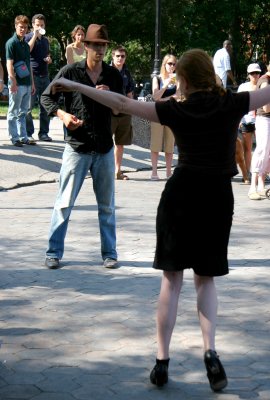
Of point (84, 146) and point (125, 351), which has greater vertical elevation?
point (84, 146)

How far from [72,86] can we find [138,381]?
5.31 ft

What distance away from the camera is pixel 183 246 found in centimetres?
501

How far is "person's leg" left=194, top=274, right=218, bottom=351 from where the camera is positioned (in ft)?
16.6

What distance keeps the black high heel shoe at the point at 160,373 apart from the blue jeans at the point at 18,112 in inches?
406

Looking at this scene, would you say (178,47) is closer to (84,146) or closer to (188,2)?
(188,2)

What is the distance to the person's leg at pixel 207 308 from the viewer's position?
5.05m

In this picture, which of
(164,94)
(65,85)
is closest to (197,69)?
(65,85)

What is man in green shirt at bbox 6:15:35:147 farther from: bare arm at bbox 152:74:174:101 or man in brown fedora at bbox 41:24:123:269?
man in brown fedora at bbox 41:24:123:269

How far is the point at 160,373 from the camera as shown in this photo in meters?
4.99

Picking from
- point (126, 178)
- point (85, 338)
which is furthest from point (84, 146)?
point (126, 178)

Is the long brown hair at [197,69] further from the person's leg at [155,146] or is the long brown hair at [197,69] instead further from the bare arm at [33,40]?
the bare arm at [33,40]

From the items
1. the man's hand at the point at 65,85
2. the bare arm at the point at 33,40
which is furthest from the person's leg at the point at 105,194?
the bare arm at the point at 33,40

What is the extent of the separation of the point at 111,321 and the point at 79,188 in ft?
6.06

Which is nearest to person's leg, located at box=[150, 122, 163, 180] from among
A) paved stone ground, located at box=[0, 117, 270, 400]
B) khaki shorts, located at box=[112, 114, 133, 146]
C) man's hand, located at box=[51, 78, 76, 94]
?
khaki shorts, located at box=[112, 114, 133, 146]
